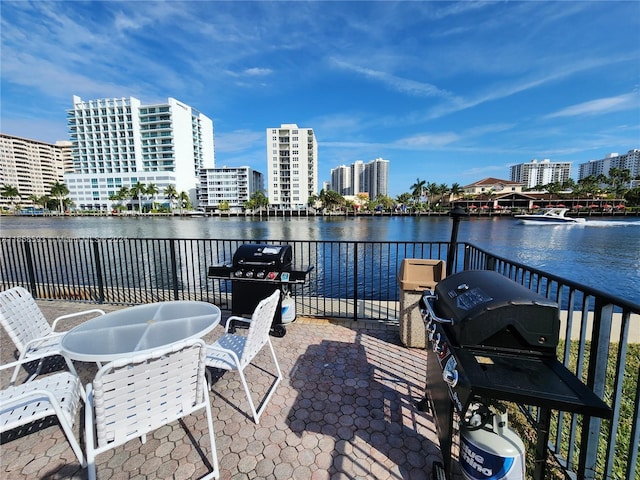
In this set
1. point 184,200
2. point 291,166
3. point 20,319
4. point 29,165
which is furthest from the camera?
point 29,165

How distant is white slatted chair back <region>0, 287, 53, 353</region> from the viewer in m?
2.49

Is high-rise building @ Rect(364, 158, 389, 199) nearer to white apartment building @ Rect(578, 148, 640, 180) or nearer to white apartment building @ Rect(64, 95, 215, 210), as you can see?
white apartment building @ Rect(578, 148, 640, 180)

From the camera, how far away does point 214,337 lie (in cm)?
392

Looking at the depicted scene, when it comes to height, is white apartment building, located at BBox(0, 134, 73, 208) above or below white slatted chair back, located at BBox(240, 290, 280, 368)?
above

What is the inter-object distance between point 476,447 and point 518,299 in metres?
0.79

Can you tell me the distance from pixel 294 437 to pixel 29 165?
15721 centimetres

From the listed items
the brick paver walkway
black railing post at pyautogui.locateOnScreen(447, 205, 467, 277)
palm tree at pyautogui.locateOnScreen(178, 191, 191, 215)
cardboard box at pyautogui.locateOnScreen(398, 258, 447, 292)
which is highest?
palm tree at pyautogui.locateOnScreen(178, 191, 191, 215)

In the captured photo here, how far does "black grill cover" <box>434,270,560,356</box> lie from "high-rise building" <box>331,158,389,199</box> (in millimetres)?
143220

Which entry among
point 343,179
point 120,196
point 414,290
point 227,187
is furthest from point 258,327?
point 343,179

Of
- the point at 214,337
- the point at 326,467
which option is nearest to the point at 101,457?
the point at 326,467

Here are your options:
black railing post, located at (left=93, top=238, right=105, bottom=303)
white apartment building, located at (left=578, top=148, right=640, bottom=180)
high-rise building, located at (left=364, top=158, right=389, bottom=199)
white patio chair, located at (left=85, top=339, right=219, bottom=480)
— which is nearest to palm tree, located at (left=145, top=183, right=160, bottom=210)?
black railing post, located at (left=93, top=238, right=105, bottom=303)

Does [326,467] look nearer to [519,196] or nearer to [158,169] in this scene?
[519,196]

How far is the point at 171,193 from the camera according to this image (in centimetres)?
8356

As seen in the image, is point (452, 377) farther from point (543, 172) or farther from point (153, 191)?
point (543, 172)
